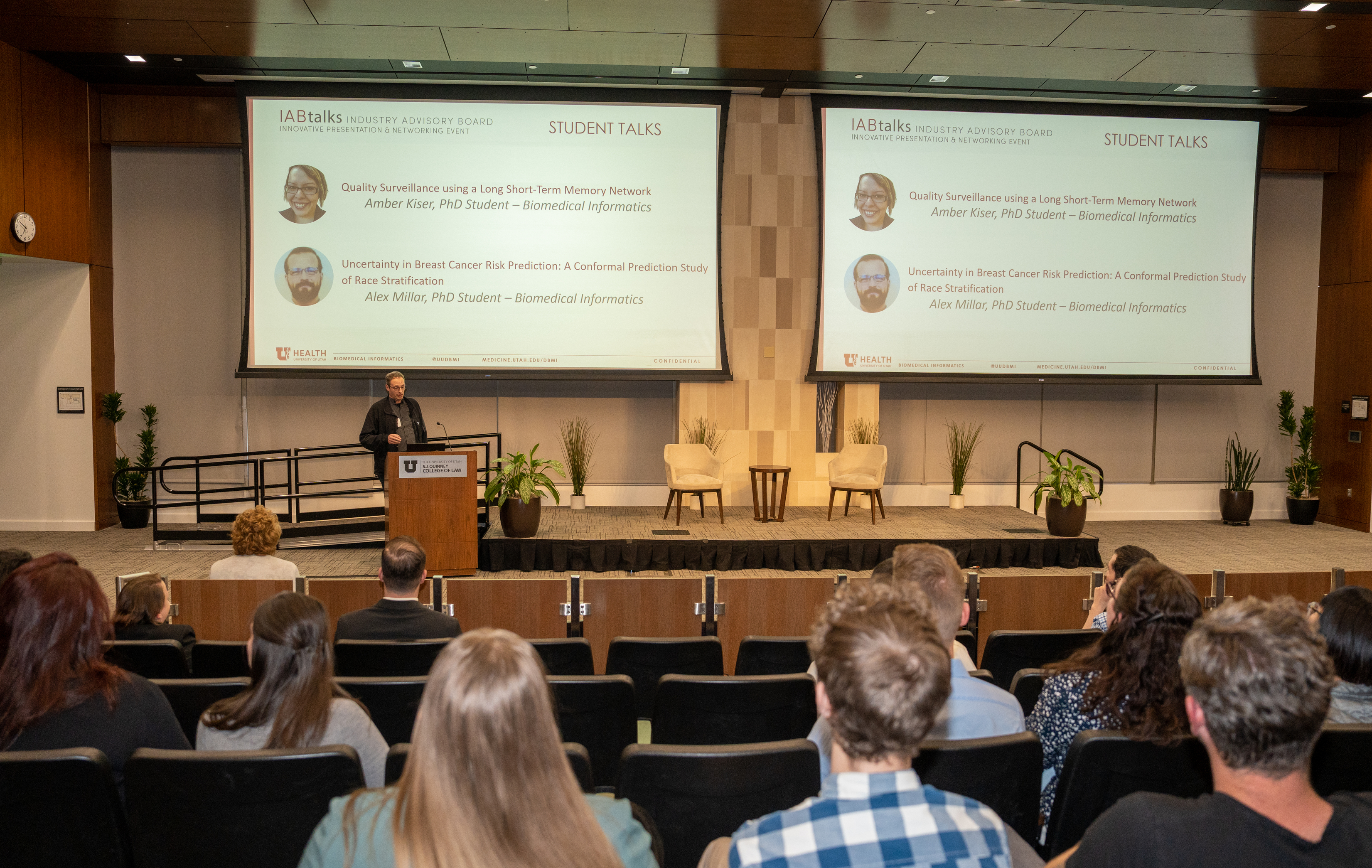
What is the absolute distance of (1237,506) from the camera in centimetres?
977

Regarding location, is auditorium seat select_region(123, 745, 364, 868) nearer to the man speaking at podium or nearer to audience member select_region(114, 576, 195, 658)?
audience member select_region(114, 576, 195, 658)

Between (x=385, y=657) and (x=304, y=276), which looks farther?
(x=304, y=276)

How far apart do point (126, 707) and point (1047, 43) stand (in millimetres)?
7723

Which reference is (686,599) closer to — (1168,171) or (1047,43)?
(1047,43)

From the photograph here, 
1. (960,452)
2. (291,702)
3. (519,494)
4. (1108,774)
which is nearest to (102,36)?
(519,494)

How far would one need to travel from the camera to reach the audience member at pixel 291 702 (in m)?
2.04

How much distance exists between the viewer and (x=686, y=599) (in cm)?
447

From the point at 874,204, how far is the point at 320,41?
4895 mm

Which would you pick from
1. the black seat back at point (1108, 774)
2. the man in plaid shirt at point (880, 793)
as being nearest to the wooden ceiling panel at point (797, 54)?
the black seat back at point (1108, 774)

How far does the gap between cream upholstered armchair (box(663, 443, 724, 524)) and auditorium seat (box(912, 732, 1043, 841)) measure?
601cm

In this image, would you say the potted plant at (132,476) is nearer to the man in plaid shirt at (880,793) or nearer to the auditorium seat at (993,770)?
the auditorium seat at (993,770)

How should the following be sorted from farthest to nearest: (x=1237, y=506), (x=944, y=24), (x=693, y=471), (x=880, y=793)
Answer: (x=1237, y=506) → (x=693, y=471) → (x=944, y=24) → (x=880, y=793)

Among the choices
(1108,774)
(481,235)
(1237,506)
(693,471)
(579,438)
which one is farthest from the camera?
(1237,506)

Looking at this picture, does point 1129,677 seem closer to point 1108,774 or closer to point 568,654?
point 1108,774
